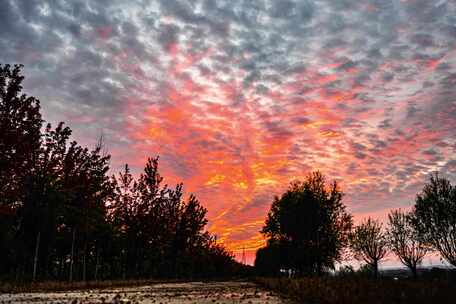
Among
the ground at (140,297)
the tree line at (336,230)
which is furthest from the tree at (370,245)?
the ground at (140,297)

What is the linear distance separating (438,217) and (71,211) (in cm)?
3901

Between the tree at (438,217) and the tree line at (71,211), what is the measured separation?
33.6 metres

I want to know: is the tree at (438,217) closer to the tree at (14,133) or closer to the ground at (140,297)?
the ground at (140,297)

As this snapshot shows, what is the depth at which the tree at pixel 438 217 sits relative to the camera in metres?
40.8

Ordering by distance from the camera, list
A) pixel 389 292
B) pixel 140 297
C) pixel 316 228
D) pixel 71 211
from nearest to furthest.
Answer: pixel 389 292, pixel 140 297, pixel 71 211, pixel 316 228

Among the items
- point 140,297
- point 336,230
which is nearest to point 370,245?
point 336,230

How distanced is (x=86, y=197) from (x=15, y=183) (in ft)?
36.8

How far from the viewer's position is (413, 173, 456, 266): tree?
134 feet

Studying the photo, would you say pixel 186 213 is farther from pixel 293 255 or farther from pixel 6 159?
pixel 6 159

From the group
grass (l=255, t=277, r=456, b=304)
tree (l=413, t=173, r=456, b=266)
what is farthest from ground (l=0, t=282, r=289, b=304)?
tree (l=413, t=173, r=456, b=266)

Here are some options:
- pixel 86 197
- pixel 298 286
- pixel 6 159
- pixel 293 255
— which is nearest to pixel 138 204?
pixel 86 197

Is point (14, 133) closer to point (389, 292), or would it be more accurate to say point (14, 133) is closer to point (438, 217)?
point (389, 292)

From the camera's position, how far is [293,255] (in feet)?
182

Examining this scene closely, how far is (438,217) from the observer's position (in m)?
42.6
